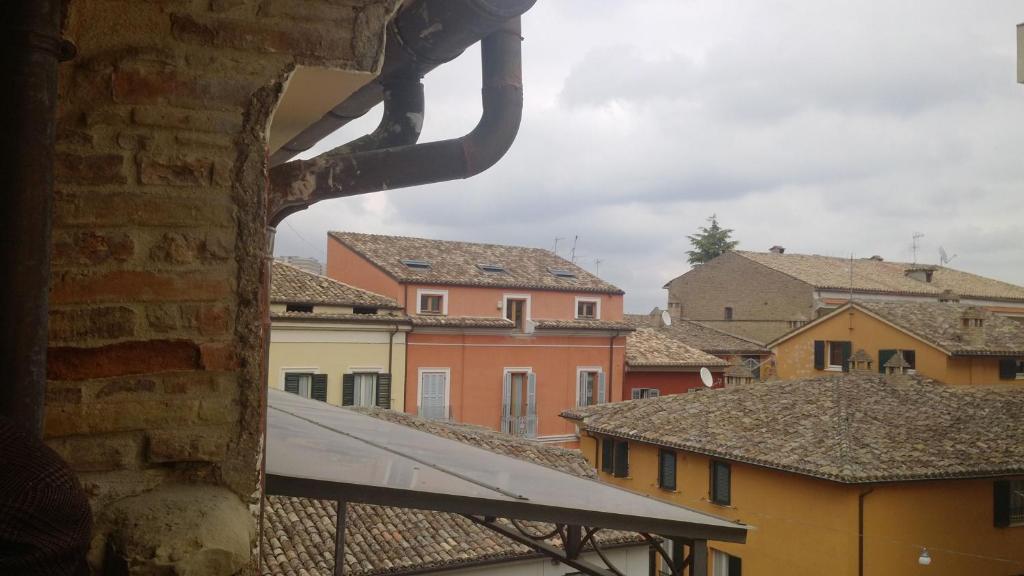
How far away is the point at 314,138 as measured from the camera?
3.66 metres

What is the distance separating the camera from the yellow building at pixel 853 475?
13.6m

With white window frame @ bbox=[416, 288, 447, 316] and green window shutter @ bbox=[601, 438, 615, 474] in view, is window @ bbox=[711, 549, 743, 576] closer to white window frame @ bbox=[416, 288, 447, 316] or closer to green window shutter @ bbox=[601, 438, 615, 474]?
green window shutter @ bbox=[601, 438, 615, 474]

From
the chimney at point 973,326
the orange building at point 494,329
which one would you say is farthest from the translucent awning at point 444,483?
the chimney at point 973,326

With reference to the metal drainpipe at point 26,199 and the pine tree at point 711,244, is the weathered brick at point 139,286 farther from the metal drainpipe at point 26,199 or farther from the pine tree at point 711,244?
the pine tree at point 711,244

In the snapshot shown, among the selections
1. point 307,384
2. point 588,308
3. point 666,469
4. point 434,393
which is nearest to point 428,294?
point 434,393

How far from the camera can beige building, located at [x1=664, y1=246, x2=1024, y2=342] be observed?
3222 centimetres

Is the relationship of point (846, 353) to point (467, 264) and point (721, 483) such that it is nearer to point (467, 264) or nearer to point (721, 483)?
point (721, 483)

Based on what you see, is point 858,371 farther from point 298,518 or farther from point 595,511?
point 595,511

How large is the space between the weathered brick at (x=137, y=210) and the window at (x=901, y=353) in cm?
2104

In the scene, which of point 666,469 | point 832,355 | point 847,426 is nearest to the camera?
point 847,426

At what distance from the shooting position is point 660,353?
84.4 ft

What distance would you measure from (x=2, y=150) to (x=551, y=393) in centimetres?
2226

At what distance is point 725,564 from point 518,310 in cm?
1010

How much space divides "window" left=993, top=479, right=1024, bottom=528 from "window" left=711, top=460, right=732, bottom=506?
4695mm
